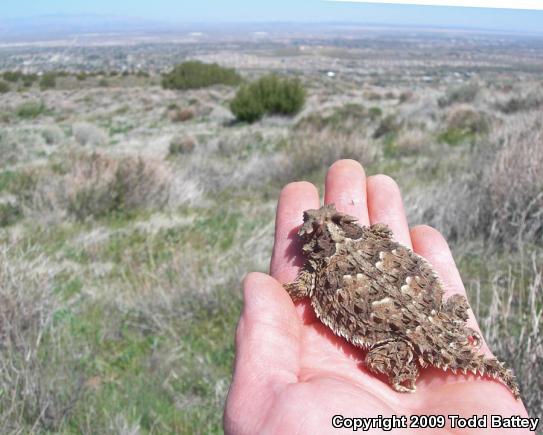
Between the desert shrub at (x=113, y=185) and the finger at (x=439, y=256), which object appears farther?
the desert shrub at (x=113, y=185)

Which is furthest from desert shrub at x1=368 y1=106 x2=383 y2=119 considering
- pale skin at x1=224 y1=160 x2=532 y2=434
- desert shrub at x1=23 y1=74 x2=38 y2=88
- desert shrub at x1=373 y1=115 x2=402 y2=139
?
desert shrub at x1=23 y1=74 x2=38 y2=88

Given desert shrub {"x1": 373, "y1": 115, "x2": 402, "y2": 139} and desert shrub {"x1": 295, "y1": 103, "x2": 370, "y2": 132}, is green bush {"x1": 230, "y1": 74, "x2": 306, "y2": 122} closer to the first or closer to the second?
desert shrub {"x1": 295, "y1": 103, "x2": 370, "y2": 132}

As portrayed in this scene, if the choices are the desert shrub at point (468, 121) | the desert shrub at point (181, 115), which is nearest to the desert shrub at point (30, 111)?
the desert shrub at point (181, 115)

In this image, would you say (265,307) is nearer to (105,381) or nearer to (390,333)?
(390,333)

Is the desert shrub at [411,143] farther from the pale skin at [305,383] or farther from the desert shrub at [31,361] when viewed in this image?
the desert shrub at [31,361]

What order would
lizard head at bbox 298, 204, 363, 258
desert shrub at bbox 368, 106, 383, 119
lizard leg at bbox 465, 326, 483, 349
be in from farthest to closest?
desert shrub at bbox 368, 106, 383, 119 → lizard head at bbox 298, 204, 363, 258 → lizard leg at bbox 465, 326, 483, 349

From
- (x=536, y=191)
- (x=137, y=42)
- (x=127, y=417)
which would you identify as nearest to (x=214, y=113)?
(x=536, y=191)

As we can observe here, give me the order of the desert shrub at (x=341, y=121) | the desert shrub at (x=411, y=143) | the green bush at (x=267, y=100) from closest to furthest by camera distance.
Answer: the desert shrub at (x=411, y=143) → the desert shrub at (x=341, y=121) → the green bush at (x=267, y=100)

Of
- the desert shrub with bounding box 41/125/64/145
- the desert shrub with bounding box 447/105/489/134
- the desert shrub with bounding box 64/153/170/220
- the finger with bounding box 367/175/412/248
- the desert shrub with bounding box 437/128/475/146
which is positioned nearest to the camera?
the finger with bounding box 367/175/412/248
